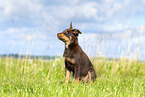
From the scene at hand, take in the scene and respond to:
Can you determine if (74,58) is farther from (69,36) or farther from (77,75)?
(69,36)

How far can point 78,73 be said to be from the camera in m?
4.77

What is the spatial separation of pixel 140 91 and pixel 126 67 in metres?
4.59

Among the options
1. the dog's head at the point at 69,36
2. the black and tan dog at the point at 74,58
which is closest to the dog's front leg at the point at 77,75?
the black and tan dog at the point at 74,58

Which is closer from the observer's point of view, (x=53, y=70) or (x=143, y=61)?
(x=53, y=70)

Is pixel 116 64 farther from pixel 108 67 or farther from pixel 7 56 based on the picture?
pixel 7 56

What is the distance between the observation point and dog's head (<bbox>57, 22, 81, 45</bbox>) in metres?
4.64

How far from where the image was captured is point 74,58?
4.81 metres

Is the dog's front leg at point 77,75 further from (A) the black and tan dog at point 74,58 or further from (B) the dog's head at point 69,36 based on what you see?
(B) the dog's head at point 69,36

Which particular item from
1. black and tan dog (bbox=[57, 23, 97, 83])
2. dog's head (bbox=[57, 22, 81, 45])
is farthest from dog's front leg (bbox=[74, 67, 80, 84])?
dog's head (bbox=[57, 22, 81, 45])

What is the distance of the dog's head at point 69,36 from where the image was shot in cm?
464

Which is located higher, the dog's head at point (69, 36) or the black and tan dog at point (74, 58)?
the dog's head at point (69, 36)

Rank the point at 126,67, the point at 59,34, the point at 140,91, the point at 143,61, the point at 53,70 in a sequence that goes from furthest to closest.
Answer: the point at 143,61
the point at 126,67
the point at 53,70
the point at 59,34
the point at 140,91

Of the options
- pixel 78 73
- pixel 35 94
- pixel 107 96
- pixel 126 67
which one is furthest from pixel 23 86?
pixel 126 67

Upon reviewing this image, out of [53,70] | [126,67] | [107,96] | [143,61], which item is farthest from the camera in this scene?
[143,61]
